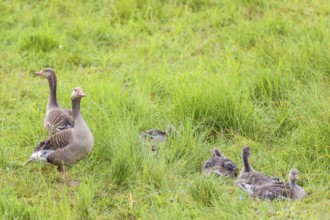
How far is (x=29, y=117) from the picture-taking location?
8914 millimetres

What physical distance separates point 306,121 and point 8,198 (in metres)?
3.39

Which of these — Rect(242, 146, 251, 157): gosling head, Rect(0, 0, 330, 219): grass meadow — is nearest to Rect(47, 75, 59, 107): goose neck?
Rect(0, 0, 330, 219): grass meadow

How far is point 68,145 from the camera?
7406mm

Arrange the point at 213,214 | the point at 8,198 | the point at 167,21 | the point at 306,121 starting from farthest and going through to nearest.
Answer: the point at 167,21 < the point at 306,121 < the point at 8,198 < the point at 213,214

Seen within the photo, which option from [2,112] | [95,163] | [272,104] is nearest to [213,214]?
[95,163]

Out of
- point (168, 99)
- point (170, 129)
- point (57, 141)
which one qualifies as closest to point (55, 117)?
point (57, 141)

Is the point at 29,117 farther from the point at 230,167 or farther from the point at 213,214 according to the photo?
the point at 213,214

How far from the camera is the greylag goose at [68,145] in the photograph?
7344 millimetres

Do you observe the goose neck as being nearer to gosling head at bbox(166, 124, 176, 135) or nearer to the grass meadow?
the grass meadow

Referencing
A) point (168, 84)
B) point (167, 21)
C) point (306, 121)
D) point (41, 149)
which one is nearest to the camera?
point (41, 149)

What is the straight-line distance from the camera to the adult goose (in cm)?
707

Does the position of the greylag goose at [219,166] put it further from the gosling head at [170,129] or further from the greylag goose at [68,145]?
the greylag goose at [68,145]

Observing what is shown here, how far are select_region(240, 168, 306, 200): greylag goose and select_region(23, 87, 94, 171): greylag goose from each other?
1.69 meters

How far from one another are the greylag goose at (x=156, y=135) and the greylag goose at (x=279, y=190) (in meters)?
1.29
